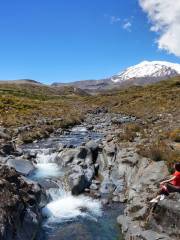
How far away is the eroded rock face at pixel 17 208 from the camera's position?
16959 millimetres

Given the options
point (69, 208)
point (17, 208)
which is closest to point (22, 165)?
point (69, 208)

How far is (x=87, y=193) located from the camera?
2834 cm

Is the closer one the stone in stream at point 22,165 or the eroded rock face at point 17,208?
the eroded rock face at point 17,208

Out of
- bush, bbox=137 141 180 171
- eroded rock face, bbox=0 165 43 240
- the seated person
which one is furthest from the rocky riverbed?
bush, bbox=137 141 180 171

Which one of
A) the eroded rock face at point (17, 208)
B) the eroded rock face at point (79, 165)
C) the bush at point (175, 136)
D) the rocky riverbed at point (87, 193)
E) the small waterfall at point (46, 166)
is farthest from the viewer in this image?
the bush at point (175, 136)

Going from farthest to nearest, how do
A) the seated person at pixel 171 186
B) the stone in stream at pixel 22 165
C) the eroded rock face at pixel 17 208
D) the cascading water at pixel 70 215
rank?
Answer: the stone in stream at pixel 22 165 < the cascading water at pixel 70 215 < the seated person at pixel 171 186 < the eroded rock face at pixel 17 208

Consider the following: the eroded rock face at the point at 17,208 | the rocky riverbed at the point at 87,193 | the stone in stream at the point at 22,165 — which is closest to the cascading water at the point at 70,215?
the rocky riverbed at the point at 87,193

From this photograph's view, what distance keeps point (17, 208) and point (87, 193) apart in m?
10.5

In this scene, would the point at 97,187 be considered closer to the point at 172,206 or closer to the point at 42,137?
the point at 172,206

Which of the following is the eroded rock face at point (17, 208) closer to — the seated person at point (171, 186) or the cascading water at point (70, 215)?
the cascading water at point (70, 215)

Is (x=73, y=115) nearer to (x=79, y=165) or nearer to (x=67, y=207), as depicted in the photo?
(x=79, y=165)

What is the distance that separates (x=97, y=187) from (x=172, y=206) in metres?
11.6

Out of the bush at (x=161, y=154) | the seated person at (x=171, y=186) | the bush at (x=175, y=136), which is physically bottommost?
the seated person at (x=171, y=186)

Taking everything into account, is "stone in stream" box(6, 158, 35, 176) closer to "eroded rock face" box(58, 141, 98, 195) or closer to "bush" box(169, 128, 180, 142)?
"eroded rock face" box(58, 141, 98, 195)
